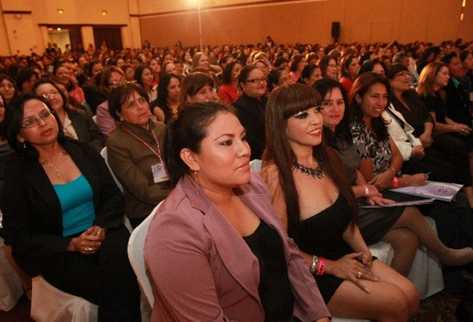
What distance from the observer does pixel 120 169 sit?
2320mm

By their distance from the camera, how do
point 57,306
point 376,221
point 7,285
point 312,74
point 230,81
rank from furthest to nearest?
point 230,81, point 312,74, point 7,285, point 376,221, point 57,306

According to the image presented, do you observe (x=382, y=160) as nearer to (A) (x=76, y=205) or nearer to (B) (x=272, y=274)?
(B) (x=272, y=274)

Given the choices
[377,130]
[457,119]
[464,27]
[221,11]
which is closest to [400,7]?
[464,27]

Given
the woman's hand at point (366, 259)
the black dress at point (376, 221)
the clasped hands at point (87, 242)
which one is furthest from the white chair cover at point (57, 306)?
the black dress at point (376, 221)

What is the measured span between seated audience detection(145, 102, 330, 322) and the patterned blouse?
4.19ft

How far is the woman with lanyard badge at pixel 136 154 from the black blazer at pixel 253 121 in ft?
3.05

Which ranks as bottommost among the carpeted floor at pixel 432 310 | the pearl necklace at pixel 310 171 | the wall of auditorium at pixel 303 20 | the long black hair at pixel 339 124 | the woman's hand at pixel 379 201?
the carpeted floor at pixel 432 310

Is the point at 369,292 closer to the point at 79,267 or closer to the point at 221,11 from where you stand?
the point at 79,267

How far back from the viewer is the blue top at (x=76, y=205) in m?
1.91

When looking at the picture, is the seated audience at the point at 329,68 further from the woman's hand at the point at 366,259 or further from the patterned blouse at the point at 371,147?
the woman's hand at the point at 366,259

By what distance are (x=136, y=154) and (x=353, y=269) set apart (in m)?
1.52

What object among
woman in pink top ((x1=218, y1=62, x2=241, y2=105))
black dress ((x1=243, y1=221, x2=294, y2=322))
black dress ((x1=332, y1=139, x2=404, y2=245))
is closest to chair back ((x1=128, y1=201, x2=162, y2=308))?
black dress ((x1=243, y1=221, x2=294, y2=322))

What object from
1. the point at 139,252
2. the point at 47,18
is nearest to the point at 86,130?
the point at 139,252

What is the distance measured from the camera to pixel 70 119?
3.25 m
